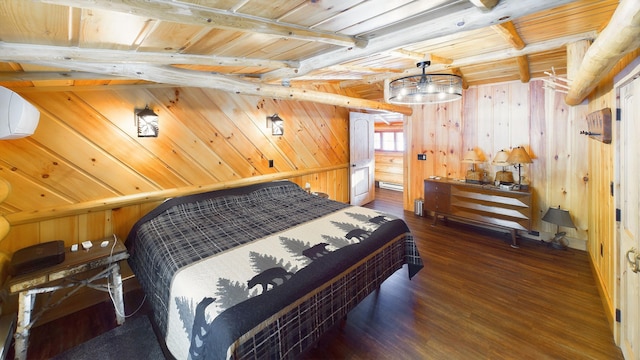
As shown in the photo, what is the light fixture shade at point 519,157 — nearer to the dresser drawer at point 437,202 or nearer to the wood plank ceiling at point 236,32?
the dresser drawer at point 437,202

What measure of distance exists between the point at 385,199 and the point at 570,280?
377 centimetres

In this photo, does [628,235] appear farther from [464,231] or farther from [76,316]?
[76,316]

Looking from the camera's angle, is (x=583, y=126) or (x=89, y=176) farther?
(x=583, y=126)

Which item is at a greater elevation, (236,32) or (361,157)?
(236,32)

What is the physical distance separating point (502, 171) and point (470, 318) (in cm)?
268

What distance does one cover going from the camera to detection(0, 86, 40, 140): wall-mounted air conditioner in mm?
1505

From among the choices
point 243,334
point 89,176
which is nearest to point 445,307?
point 243,334

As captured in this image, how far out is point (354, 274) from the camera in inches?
82.5

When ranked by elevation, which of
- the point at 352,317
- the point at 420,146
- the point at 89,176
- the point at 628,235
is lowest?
the point at 352,317

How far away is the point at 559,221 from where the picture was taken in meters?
3.52

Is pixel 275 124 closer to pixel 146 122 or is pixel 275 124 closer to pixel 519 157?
pixel 146 122

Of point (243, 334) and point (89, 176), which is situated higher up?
point (89, 176)

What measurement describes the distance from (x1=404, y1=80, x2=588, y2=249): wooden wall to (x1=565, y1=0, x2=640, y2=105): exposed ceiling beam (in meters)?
2.06

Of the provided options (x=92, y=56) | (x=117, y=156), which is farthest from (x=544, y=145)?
(x=117, y=156)
